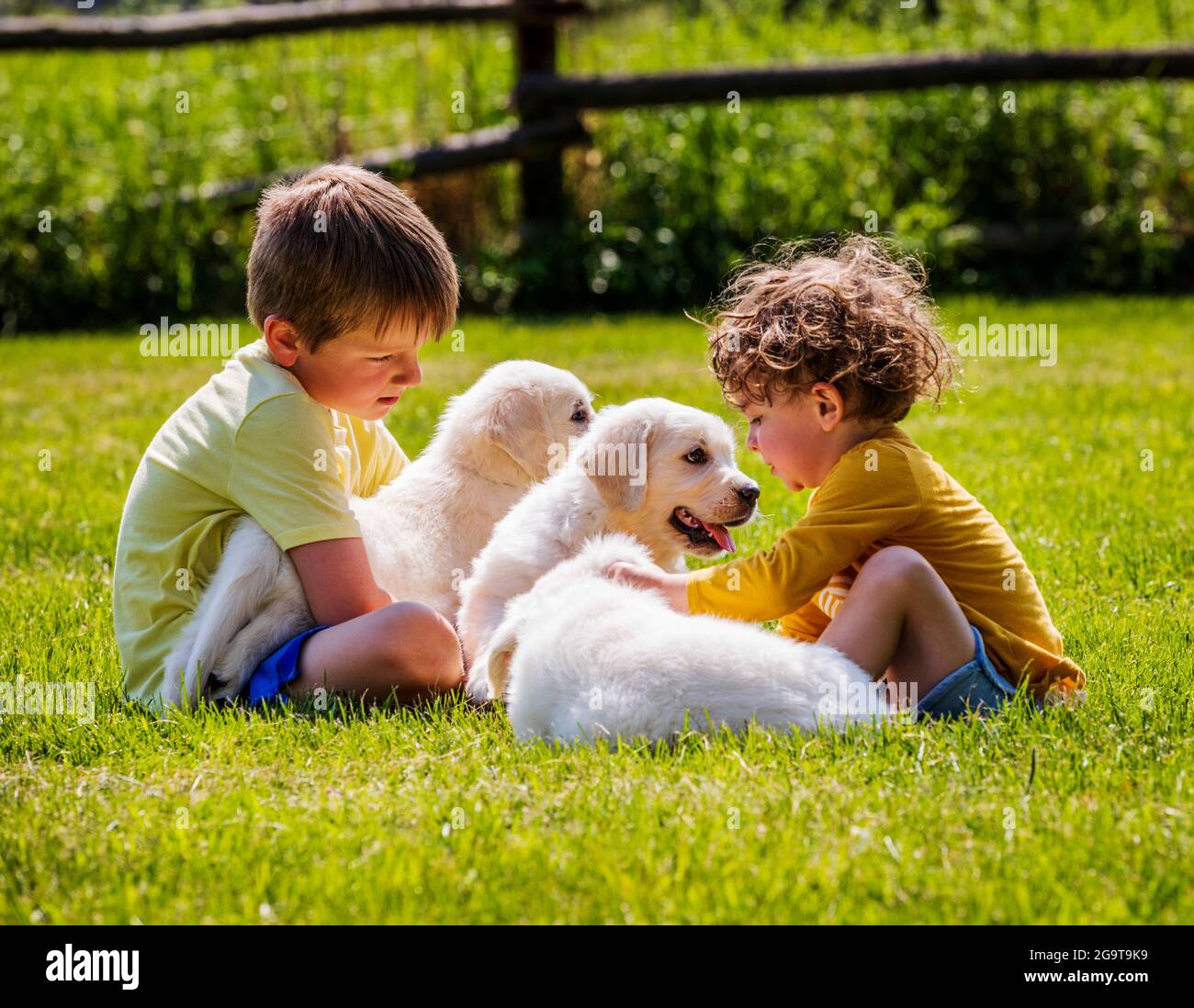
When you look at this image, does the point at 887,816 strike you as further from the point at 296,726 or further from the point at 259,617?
the point at 259,617

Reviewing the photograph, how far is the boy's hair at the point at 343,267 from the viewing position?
3.63 meters

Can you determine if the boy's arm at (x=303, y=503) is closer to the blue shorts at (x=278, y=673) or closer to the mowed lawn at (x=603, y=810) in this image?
the blue shorts at (x=278, y=673)

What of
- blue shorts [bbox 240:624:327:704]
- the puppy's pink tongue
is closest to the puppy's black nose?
the puppy's pink tongue

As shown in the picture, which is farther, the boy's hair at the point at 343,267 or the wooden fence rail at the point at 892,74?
the wooden fence rail at the point at 892,74

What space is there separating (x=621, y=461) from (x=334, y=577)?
2.90 ft

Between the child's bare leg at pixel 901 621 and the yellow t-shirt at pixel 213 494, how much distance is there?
1.29m

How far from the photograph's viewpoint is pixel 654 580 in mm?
3516

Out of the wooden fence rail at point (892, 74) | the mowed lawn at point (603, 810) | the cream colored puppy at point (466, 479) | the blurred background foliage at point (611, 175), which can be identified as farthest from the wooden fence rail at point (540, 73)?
the mowed lawn at point (603, 810)

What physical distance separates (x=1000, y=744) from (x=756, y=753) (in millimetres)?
550

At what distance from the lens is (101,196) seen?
35.0 feet

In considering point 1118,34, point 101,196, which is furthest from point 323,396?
point 1118,34

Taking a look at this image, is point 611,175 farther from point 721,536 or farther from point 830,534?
point 830,534

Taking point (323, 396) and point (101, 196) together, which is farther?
point (101, 196)

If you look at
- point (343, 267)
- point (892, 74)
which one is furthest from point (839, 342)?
point (892, 74)
